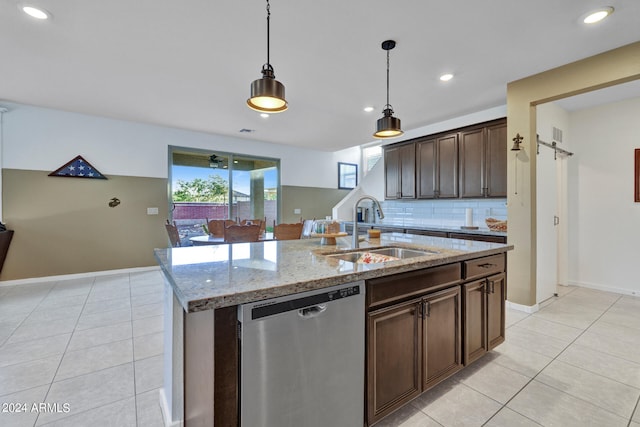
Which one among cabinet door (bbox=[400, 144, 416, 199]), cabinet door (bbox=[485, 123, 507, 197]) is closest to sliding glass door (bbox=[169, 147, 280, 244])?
cabinet door (bbox=[400, 144, 416, 199])

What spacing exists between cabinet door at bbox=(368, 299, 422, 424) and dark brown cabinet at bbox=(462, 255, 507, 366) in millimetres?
559

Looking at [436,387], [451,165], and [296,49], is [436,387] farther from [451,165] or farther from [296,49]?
[451,165]

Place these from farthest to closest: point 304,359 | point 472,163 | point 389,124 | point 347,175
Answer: point 347,175 → point 472,163 → point 389,124 → point 304,359

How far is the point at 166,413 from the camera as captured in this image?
1.58 m

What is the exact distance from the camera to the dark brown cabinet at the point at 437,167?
4.43 meters

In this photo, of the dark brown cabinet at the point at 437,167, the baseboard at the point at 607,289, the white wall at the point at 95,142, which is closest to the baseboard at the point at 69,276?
the white wall at the point at 95,142

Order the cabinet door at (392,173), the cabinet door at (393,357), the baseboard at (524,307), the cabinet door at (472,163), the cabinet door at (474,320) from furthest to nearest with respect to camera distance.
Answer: the cabinet door at (392,173) < the cabinet door at (472,163) < the baseboard at (524,307) < the cabinet door at (474,320) < the cabinet door at (393,357)

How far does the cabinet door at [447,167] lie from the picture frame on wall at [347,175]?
138 inches

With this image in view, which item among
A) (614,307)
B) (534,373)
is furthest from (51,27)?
(614,307)

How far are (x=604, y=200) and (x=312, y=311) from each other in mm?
4998

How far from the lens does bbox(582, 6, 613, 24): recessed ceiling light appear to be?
6.72 feet

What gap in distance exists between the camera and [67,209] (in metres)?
4.45

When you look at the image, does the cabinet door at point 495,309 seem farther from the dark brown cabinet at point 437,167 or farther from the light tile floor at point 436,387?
the dark brown cabinet at point 437,167

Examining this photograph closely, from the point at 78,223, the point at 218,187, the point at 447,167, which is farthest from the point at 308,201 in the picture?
the point at 78,223
